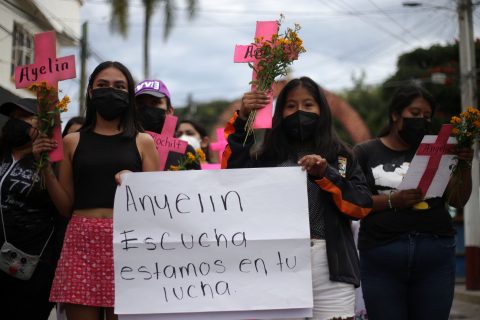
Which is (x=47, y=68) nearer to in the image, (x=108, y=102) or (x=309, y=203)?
(x=108, y=102)

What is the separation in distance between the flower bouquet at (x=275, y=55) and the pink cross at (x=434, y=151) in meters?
0.99

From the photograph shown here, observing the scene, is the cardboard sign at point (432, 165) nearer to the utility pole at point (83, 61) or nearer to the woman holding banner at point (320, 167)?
the woman holding banner at point (320, 167)

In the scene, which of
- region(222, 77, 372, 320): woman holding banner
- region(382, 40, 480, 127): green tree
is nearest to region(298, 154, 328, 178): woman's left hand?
region(222, 77, 372, 320): woman holding banner

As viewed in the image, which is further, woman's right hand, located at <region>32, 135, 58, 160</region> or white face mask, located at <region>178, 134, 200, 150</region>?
white face mask, located at <region>178, 134, 200, 150</region>

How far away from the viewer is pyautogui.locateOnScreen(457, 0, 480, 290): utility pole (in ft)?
40.1

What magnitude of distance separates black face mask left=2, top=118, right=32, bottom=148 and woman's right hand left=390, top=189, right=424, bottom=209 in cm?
234

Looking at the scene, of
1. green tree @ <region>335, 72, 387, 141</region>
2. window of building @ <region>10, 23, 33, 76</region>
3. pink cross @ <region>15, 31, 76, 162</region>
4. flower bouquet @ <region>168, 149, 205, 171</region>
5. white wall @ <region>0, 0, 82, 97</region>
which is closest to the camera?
pink cross @ <region>15, 31, 76, 162</region>

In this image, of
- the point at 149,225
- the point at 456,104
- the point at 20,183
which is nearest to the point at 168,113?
the point at 20,183

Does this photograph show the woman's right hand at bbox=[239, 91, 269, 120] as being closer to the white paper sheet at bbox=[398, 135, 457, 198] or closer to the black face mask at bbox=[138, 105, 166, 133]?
the white paper sheet at bbox=[398, 135, 457, 198]

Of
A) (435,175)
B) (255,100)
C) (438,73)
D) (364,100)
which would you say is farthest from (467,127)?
(364,100)

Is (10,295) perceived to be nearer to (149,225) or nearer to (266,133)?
(149,225)

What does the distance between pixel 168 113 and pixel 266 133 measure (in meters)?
1.73

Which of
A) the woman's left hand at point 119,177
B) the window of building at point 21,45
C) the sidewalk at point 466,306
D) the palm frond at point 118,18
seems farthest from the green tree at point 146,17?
the woman's left hand at point 119,177

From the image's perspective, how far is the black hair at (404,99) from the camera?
3959mm
